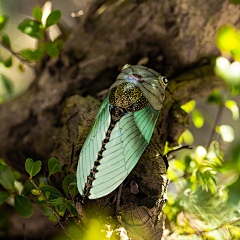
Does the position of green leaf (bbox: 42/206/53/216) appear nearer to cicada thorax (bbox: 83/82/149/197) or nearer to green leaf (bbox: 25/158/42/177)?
green leaf (bbox: 25/158/42/177)

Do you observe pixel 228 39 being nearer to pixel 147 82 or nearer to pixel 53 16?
pixel 147 82

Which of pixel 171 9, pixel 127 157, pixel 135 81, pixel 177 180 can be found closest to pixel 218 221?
pixel 177 180

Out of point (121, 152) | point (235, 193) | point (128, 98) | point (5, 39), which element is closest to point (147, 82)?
point (128, 98)

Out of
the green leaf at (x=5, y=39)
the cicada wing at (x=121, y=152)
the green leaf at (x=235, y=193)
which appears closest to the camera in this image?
the green leaf at (x=235, y=193)

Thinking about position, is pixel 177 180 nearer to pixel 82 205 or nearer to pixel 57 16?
pixel 82 205

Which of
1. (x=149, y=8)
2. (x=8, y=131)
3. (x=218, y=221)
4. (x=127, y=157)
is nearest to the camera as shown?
(x=127, y=157)

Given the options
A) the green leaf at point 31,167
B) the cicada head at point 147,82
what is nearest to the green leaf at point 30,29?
the cicada head at point 147,82

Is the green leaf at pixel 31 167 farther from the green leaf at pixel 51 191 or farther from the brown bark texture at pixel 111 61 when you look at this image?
the brown bark texture at pixel 111 61
